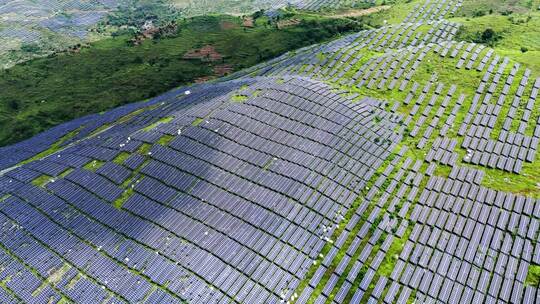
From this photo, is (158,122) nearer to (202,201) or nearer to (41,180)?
(41,180)

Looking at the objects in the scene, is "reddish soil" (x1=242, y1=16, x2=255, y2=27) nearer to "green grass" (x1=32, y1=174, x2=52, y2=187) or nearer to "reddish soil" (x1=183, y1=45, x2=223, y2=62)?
"reddish soil" (x1=183, y1=45, x2=223, y2=62)

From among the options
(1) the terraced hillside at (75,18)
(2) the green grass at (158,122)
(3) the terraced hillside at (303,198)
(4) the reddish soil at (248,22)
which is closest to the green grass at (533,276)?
(3) the terraced hillside at (303,198)

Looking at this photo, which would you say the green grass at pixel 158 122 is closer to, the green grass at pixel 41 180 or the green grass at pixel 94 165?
the green grass at pixel 94 165

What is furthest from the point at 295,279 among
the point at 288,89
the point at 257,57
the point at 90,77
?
the point at 90,77

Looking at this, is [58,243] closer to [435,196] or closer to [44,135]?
[435,196]

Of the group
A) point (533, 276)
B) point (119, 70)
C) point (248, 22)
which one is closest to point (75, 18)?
point (119, 70)
